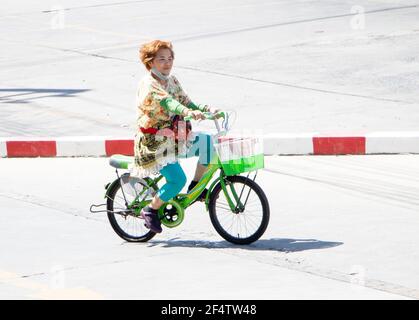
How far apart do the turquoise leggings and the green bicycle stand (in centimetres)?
7

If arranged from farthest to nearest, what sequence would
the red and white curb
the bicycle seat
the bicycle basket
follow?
the red and white curb
the bicycle seat
the bicycle basket

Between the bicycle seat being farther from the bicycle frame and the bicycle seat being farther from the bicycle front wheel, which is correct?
the bicycle front wheel

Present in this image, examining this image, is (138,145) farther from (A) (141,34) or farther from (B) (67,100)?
(A) (141,34)

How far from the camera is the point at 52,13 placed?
75.9 feet

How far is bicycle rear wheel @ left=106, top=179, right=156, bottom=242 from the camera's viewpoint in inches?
370

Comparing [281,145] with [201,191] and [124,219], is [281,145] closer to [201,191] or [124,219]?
[124,219]

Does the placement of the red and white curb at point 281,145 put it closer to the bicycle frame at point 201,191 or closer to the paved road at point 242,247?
the paved road at point 242,247

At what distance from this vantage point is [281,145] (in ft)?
41.3

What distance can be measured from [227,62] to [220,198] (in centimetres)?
863

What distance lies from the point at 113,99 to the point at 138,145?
6391 mm

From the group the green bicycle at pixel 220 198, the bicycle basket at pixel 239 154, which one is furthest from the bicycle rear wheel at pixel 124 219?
the bicycle basket at pixel 239 154

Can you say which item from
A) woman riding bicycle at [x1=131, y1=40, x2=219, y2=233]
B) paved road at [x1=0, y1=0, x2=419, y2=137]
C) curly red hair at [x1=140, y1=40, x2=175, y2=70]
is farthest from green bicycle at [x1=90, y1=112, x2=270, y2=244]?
paved road at [x1=0, y1=0, x2=419, y2=137]
